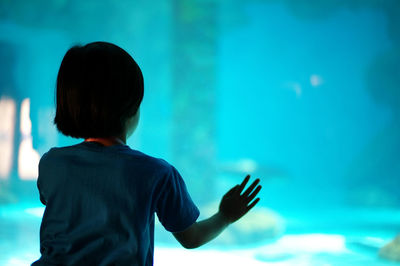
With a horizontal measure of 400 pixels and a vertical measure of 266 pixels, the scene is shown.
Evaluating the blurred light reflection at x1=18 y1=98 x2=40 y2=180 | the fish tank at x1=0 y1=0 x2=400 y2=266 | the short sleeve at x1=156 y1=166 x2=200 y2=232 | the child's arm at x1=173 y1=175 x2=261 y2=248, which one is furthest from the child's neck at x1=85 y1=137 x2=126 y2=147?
the blurred light reflection at x1=18 y1=98 x2=40 y2=180

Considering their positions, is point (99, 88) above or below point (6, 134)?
below

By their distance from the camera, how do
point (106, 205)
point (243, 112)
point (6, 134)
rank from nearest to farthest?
point (106, 205)
point (6, 134)
point (243, 112)

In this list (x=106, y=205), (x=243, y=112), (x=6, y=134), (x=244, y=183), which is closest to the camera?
(x=106, y=205)

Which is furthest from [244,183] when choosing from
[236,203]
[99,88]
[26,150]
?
[26,150]

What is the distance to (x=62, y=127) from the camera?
118 centimetres

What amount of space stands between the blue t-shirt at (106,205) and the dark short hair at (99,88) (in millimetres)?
72

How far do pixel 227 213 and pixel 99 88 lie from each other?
0.49 meters

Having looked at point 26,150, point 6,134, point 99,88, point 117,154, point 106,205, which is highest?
point 6,134

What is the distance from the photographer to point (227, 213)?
119 centimetres

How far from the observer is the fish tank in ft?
20.7

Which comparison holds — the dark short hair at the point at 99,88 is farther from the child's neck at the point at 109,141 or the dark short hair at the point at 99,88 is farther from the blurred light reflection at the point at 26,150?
the blurred light reflection at the point at 26,150

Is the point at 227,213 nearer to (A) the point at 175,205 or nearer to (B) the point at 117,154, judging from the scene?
(A) the point at 175,205

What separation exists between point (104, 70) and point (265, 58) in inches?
1039

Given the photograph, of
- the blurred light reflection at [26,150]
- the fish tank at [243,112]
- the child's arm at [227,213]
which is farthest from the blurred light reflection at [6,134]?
the child's arm at [227,213]
